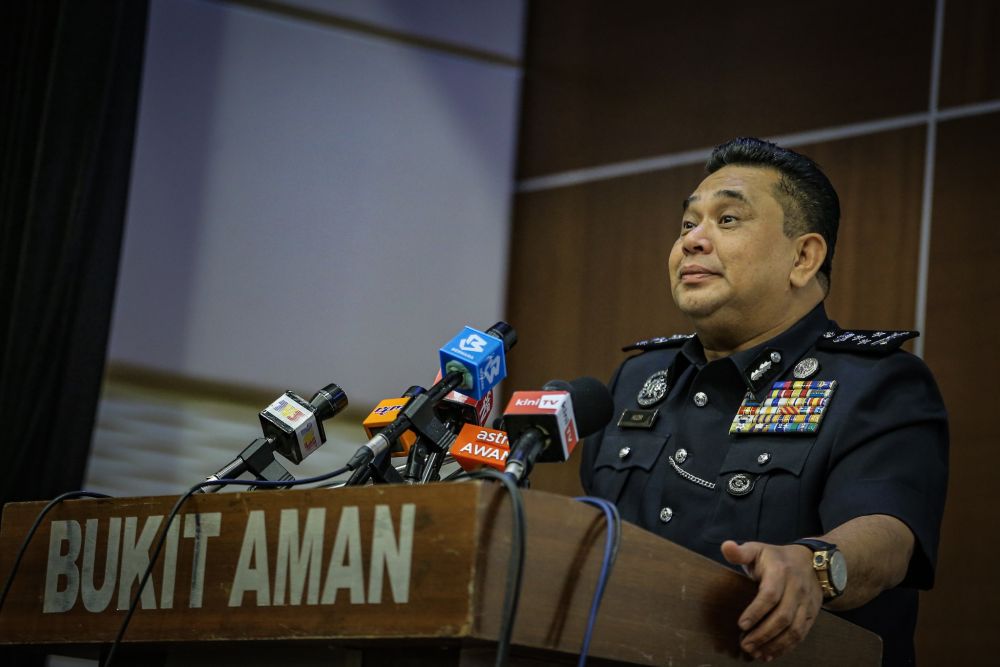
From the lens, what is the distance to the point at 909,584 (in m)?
1.75

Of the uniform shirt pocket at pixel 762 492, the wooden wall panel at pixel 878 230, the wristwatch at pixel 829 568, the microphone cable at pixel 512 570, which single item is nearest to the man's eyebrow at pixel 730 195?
the uniform shirt pocket at pixel 762 492

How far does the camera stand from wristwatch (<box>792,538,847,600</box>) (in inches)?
56.7

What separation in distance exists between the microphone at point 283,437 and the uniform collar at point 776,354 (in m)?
0.73

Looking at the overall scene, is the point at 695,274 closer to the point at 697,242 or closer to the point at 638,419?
the point at 697,242

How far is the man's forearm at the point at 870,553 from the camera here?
1.54 meters

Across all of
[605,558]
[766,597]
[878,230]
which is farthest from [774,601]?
[878,230]

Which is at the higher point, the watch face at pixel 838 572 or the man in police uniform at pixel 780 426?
the man in police uniform at pixel 780 426

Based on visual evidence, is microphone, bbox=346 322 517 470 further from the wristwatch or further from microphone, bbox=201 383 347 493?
the wristwatch

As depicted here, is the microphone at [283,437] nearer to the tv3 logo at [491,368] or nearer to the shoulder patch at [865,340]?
the tv3 logo at [491,368]

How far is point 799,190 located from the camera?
2.19 meters

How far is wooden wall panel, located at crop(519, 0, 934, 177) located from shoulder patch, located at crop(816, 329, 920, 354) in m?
1.50

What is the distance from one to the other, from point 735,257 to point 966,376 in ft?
4.09

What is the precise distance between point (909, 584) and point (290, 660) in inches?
35.3

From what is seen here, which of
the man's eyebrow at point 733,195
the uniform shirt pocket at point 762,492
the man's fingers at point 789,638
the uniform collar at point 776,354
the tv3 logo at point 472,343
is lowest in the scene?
the man's fingers at point 789,638
